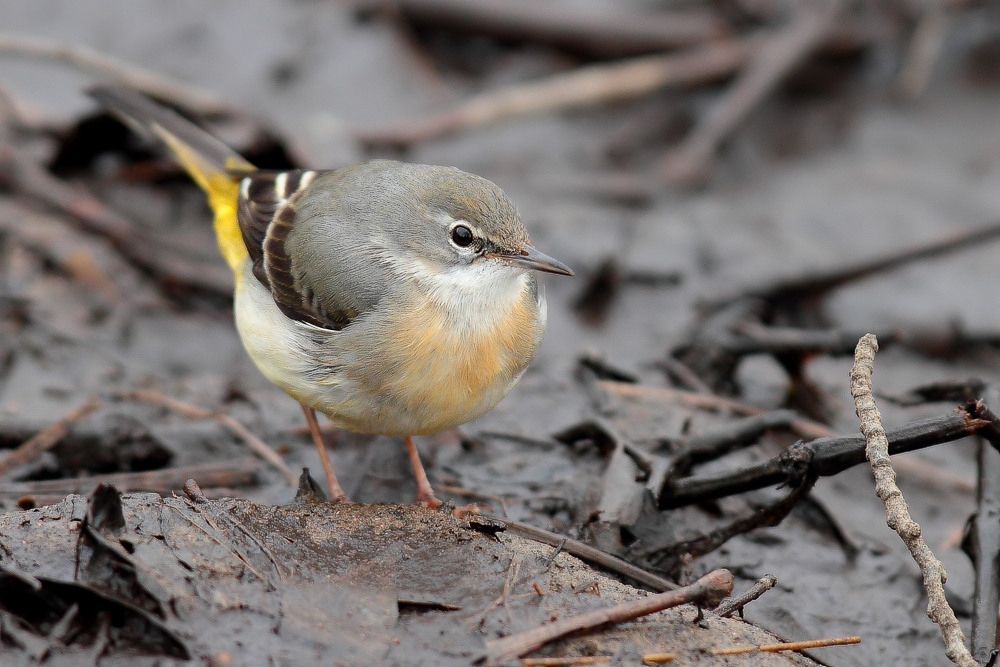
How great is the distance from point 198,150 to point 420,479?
286 cm

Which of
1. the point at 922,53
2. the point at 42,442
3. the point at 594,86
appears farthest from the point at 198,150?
the point at 922,53

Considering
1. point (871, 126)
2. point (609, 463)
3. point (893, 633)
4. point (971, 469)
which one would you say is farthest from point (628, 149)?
point (893, 633)

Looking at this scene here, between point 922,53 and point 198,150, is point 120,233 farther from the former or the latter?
point 922,53

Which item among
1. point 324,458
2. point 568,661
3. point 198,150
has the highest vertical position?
point 198,150

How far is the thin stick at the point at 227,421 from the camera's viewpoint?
5.22 m

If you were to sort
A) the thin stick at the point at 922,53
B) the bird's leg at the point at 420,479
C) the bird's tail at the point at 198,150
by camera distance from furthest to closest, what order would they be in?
1. the thin stick at the point at 922,53
2. the bird's tail at the point at 198,150
3. the bird's leg at the point at 420,479

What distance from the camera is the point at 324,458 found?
16.9 feet

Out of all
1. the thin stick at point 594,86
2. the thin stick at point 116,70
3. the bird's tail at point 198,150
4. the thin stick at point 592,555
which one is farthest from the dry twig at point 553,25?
the thin stick at point 592,555

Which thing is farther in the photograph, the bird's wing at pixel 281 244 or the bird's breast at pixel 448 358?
the bird's wing at pixel 281 244

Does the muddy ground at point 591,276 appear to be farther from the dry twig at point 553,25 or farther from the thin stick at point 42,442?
the dry twig at point 553,25

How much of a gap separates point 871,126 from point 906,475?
16.2 ft

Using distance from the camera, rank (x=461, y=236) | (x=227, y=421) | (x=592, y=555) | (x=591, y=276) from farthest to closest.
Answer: (x=591, y=276), (x=227, y=421), (x=461, y=236), (x=592, y=555)

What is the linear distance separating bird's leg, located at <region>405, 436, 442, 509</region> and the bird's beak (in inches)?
43.1

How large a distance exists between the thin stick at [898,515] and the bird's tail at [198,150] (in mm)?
3881
